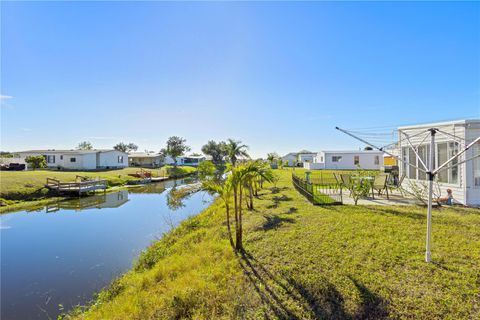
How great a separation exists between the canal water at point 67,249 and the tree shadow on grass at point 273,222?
416 cm

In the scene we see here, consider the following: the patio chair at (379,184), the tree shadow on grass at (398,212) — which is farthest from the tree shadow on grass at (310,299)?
the patio chair at (379,184)

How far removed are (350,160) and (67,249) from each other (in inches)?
1359

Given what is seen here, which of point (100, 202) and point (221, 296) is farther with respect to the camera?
point (100, 202)

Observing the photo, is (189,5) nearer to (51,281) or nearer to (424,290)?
(51,281)

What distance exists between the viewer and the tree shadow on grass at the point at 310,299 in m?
3.18

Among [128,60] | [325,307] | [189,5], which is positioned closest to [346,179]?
[325,307]

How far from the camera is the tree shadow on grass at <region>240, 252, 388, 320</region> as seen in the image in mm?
3180

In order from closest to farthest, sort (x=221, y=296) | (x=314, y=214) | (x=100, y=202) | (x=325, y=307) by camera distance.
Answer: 1. (x=325, y=307)
2. (x=221, y=296)
3. (x=314, y=214)
4. (x=100, y=202)

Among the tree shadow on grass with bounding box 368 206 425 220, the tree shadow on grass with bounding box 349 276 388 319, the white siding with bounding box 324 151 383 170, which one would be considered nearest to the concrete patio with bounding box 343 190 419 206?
the tree shadow on grass with bounding box 368 206 425 220

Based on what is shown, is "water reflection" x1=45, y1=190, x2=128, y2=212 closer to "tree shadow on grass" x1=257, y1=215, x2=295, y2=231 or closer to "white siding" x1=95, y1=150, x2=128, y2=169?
"tree shadow on grass" x1=257, y1=215, x2=295, y2=231

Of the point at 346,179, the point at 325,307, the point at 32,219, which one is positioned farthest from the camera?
the point at 32,219

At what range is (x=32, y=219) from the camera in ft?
37.6

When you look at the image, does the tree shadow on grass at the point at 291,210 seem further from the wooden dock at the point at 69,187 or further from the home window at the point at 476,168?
the wooden dock at the point at 69,187

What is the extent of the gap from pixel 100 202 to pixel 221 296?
618 inches
